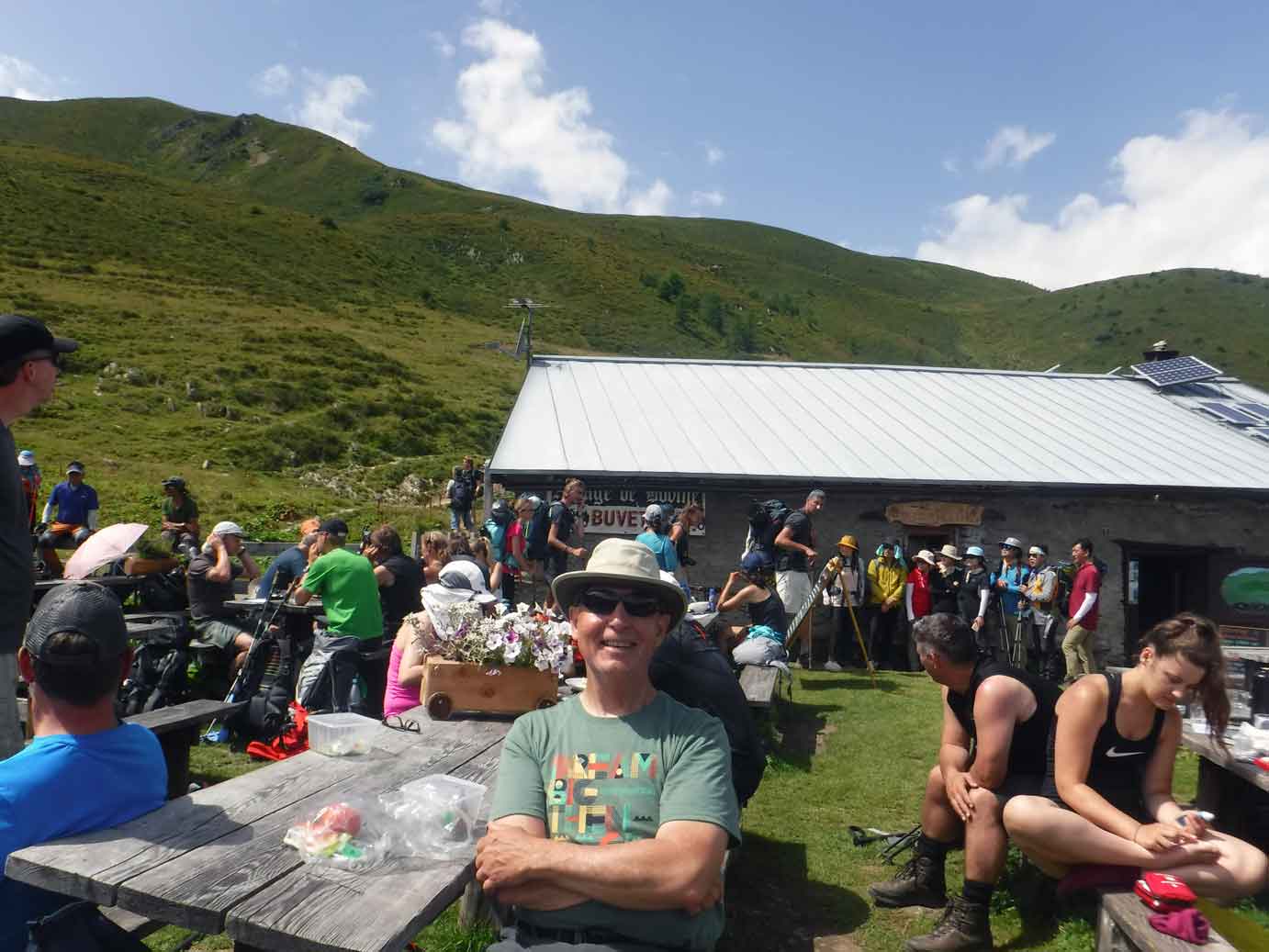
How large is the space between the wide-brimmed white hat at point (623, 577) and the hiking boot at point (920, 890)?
8.00 feet

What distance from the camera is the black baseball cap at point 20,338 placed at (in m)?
3.29

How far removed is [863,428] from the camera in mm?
14133

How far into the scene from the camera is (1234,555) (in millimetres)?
12625

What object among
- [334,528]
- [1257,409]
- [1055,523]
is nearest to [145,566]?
[334,528]

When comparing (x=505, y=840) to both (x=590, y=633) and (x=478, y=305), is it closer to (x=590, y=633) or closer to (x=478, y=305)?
(x=590, y=633)

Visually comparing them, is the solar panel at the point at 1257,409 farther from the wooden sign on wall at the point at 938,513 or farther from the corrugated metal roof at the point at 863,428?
the wooden sign on wall at the point at 938,513

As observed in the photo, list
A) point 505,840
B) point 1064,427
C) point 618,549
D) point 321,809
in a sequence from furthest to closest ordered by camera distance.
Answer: point 1064,427, point 618,549, point 321,809, point 505,840

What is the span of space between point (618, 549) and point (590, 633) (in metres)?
0.29

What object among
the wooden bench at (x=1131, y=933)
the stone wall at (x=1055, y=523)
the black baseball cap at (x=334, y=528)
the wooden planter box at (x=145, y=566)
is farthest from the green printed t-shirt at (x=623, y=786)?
the stone wall at (x=1055, y=523)

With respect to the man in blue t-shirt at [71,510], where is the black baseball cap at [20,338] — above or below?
above

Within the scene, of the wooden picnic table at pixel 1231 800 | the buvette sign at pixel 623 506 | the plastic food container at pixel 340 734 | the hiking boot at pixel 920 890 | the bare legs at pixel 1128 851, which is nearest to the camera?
the bare legs at pixel 1128 851

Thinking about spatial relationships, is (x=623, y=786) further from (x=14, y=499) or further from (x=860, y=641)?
(x=860, y=641)

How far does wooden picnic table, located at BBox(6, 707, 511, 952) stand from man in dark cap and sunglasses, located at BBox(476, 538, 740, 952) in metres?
0.25

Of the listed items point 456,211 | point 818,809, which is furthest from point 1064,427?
point 456,211
